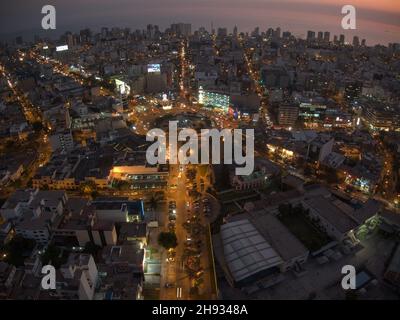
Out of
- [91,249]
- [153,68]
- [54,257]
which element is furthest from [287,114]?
[54,257]

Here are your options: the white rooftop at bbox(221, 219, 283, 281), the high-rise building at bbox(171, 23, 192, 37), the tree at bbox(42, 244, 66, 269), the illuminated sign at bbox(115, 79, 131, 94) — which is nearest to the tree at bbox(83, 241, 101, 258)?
the tree at bbox(42, 244, 66, 269)

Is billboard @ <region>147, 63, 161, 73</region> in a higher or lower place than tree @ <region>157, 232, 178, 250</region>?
higher

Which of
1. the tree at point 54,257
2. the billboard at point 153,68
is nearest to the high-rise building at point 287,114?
the billboard at point 153,68

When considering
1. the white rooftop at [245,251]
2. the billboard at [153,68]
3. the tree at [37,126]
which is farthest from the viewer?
the billboard at [153,68]

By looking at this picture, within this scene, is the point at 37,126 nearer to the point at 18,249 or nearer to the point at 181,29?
the point at 18,249

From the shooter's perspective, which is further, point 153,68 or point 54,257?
point 153,68

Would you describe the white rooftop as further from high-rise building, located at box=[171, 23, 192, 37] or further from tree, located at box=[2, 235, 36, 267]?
high-rise building, located at box=[171, 23, 192, 37]

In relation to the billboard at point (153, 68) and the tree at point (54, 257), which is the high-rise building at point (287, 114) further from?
the tree at point (54, 257)

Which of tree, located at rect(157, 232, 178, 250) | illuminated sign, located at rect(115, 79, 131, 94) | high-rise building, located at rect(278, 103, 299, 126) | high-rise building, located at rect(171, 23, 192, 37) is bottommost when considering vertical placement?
tree, located at rect(157, 232, 178, 250)

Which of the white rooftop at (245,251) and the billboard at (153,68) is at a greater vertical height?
the billboard at (153,68)
